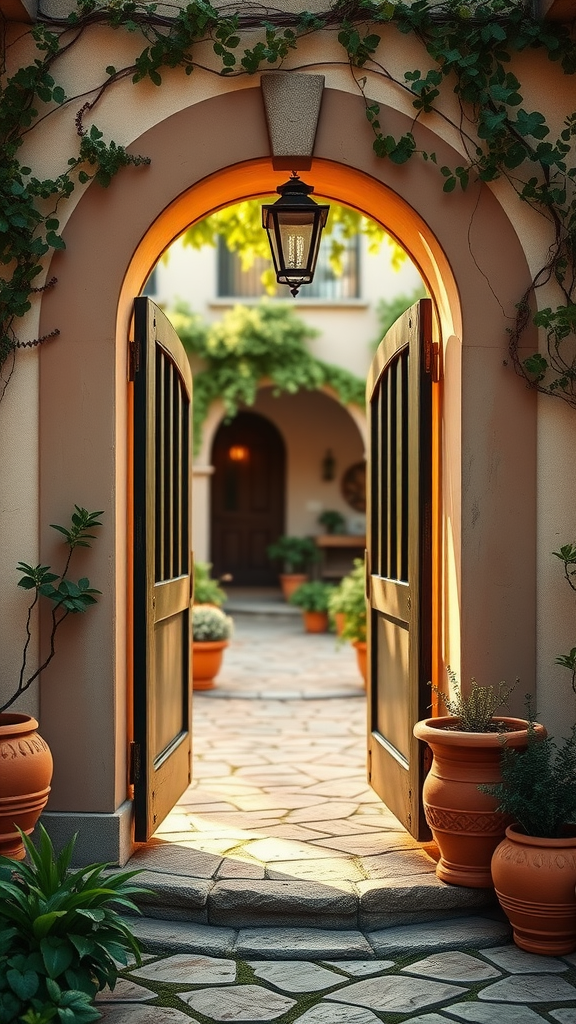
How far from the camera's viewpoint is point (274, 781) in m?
6.48

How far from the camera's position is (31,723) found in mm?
4395

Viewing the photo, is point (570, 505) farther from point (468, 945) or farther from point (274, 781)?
point (274, 781)

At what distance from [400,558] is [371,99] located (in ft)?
6.96

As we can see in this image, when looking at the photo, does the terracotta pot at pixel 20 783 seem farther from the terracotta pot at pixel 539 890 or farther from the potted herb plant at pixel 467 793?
the terracotta pot at pixel 539 890

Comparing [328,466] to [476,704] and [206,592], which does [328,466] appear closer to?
[206,592]

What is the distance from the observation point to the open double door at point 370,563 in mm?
4879

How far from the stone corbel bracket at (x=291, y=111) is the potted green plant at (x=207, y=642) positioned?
5.83m

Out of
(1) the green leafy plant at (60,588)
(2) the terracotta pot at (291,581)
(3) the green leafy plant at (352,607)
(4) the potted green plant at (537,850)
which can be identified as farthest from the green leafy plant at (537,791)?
(2) the terracotta pot at (291,581)

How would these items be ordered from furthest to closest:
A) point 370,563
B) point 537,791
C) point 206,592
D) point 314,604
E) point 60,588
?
1. point 314,604
2. point 206,592
3. point 370,563
4. point 60,588
5. point 537,791

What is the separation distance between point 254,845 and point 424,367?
2.33m

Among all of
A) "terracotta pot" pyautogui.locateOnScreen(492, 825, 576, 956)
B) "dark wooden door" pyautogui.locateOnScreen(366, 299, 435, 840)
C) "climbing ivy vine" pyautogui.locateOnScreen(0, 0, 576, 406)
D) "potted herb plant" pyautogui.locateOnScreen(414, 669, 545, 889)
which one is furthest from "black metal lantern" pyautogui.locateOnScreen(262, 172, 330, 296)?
"terracotta pot" pyautogui.locateOnScreen(492, 825, 576, 956)

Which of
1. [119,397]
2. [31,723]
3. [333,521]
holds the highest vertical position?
[119,397]

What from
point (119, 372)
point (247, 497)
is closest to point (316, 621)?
point (247, 497)

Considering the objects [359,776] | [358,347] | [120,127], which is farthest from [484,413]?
[358,347]
